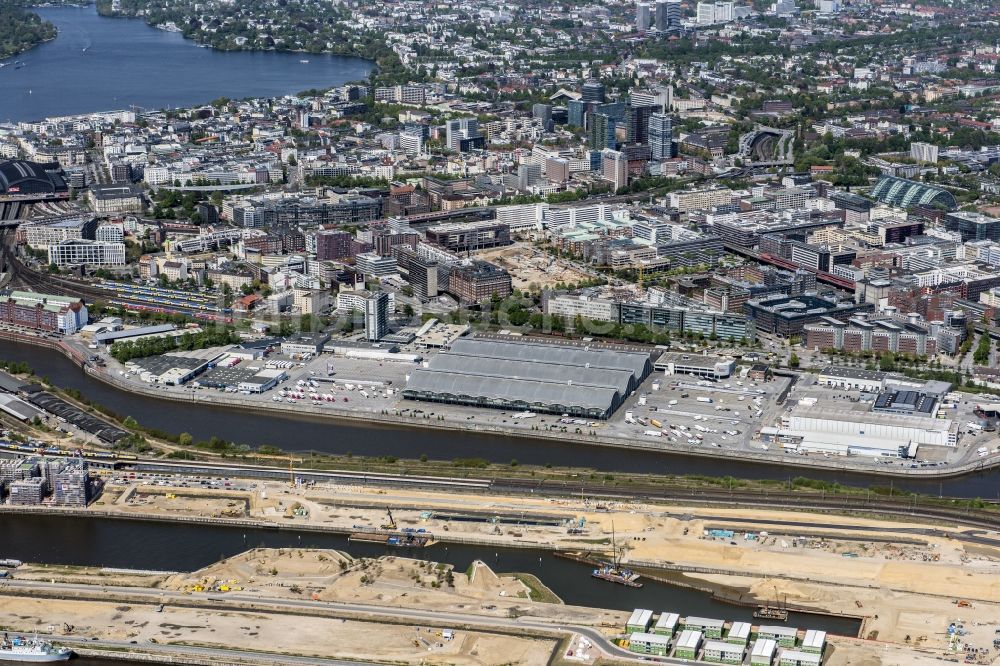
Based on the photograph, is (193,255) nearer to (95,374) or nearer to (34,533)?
(95,374)

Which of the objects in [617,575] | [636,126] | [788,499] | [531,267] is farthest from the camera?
[636,126]

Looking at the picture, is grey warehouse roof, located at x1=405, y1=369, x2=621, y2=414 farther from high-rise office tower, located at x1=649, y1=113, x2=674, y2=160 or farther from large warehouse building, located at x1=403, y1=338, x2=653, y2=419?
high-rise office tower, located at x1=649, y1=113, x2=674, y2=160

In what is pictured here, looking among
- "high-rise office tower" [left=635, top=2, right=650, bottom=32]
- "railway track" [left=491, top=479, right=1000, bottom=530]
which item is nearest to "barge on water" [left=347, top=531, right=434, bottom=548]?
"railway track" [left=491, top=479, right=1000, bottom=530]

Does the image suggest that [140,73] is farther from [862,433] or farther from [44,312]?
[862,433]

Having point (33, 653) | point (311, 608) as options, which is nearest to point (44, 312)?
point (33, 653)

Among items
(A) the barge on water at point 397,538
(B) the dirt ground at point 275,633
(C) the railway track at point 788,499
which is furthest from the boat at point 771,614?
(A) the barge on water at point 397,538

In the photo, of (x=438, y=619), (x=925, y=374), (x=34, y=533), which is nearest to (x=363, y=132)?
(x=925, y=374)
